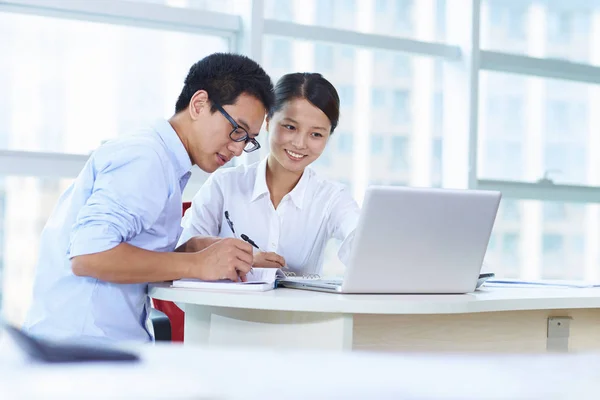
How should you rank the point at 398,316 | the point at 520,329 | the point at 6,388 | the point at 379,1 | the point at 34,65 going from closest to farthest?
1. the point at 6,388
2. the point at 398,316
3. the point at 520,329
4. the point at 34,65
5. the point at 379,1

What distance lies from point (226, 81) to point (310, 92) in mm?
500

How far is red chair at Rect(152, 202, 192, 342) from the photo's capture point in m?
2.18

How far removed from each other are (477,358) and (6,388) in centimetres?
28

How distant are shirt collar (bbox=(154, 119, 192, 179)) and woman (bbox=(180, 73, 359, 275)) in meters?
0.50

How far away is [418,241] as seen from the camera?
1.46 m

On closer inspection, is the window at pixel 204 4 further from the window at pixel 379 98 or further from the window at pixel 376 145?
the window at pixel 376 145

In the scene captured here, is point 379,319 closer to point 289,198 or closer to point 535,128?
point 289,198

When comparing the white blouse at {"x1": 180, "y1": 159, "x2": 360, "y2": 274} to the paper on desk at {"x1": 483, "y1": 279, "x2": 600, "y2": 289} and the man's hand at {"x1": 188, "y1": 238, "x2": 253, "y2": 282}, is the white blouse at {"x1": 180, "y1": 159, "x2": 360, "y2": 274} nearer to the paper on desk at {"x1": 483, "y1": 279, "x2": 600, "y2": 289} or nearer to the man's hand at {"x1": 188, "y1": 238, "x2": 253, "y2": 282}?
the paper on desk at {"x1": 483, "y1": 279, "x2": 600, "y2": 289}

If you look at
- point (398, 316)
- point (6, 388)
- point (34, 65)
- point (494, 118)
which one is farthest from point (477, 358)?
point (494, 118)

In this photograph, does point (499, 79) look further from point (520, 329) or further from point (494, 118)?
point (520, 329)

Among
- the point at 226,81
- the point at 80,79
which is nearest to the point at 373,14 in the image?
the point at 80,79

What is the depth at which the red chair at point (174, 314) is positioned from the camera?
218 centimetres

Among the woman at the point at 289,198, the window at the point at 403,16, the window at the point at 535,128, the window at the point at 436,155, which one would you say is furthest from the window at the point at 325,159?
the woman at the point at 289,198

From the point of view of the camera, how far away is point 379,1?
4.01 m
